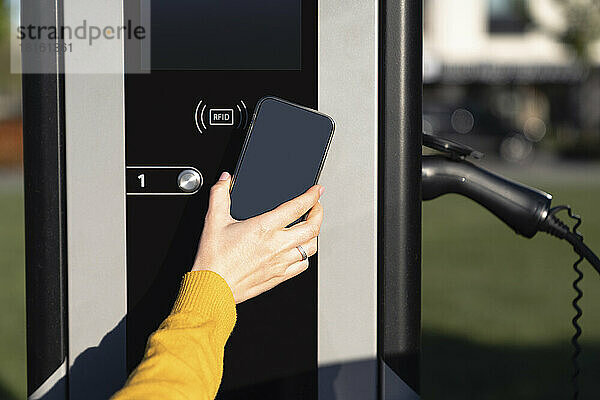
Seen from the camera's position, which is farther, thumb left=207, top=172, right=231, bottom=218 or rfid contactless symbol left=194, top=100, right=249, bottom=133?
rfid contactless symbol left=194, top=100, right=249, bottom=133

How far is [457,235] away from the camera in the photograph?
776 cm

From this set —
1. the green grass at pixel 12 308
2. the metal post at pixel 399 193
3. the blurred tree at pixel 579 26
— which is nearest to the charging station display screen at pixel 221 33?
the metal post at pixel 399 193

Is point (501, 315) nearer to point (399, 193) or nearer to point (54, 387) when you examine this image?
point (399, 193)

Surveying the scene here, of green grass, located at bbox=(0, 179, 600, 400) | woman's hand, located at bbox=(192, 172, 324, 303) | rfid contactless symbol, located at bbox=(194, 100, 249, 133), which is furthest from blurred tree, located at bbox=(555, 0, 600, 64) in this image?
woman's hand, located at bbox=(192, 172, 324, 303)

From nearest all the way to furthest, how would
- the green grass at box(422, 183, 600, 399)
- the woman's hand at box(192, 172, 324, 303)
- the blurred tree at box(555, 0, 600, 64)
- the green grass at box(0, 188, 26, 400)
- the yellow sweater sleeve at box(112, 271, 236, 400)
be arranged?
the yellow sweater sleeve at box(112, 271, 236, 400) → the woman's hand at box(192, 172, 324, 303) → the green grass at box(422, 183, 600, 399) → the green grass at box(0, 188, 26, 400) → the blurred tree at box(555, 0, 600, 64)

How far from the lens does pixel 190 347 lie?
109 cm

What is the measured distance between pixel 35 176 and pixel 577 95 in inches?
911

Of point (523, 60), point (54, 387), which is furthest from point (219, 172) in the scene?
point (523, 60)

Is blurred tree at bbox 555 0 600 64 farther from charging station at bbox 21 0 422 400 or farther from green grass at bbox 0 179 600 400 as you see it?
charging station at bbox 21 0 422 400

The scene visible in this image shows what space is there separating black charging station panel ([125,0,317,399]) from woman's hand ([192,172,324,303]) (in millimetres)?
127

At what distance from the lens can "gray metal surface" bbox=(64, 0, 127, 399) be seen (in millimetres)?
1369

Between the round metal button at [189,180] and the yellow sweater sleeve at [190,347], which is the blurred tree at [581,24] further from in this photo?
the yellow sweater sleeve at [190,347]

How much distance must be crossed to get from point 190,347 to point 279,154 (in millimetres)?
376

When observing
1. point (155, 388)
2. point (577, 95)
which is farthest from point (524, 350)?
point (577, 95)
